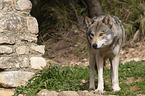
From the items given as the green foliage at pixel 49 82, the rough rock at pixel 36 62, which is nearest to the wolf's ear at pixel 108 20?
the green foliage at pixel 49 82

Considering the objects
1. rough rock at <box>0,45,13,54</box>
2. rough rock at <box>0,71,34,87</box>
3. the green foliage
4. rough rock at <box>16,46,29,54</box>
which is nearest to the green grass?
the green foliage

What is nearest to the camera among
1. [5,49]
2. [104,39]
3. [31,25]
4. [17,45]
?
[104,39]

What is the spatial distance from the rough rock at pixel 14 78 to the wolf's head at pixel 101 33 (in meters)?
1.58

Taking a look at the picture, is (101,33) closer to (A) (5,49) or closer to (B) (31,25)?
(B) (31,25)

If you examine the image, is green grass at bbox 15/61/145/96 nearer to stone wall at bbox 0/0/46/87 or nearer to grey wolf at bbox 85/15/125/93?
stone wall at bbox 0/0/46/87

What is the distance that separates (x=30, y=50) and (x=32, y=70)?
17.8 inches

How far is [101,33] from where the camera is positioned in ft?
13.3

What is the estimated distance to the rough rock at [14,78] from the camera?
4.11 m

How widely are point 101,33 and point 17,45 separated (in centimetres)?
180

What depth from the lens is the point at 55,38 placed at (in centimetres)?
985

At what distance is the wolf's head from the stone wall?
4.35 ft

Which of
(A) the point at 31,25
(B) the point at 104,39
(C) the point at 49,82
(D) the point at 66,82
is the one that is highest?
(A) the point at 31,25

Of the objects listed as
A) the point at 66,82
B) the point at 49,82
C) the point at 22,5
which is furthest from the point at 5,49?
the point at 66,82

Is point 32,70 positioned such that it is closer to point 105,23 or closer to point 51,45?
point 105,23
